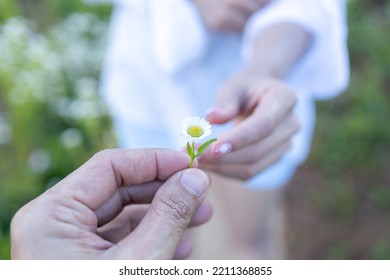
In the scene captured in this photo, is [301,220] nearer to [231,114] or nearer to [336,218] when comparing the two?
[336,218]

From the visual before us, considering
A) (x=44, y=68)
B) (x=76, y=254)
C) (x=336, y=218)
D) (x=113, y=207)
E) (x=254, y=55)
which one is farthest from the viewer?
(x=44, y=68)

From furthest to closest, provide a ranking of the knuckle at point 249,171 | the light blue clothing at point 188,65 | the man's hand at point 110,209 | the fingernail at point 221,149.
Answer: the light blue clothing at point 188,65 < the knuckle at point 249,171 < the fingernail at point 221,149 < the man's hand at point 110,209

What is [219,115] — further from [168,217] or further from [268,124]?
[168,217]

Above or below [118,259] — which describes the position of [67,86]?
above

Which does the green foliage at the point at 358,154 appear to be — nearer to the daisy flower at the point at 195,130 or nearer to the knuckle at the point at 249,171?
the knuckle at the point at 249,171

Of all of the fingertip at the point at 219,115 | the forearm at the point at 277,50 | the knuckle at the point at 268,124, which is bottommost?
the knuckle at the point at 268,124

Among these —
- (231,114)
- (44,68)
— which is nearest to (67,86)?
(44,68)

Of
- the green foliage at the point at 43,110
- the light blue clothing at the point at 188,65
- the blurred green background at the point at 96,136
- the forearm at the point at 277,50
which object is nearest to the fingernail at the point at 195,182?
the forearm at the point at 277,50

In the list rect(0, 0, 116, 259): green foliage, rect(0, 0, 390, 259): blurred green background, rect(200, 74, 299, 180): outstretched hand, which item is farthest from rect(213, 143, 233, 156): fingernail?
rect(0, 0, 116, 259): green foliage
